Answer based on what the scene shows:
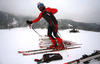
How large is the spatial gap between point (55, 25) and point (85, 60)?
1691mm

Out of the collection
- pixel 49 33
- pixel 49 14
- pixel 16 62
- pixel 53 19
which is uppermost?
pixel 49 14

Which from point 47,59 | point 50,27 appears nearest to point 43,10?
point 50,27

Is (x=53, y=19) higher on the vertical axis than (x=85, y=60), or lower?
higher

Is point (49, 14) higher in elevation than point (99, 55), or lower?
higher

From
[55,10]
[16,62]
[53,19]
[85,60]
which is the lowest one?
[16,62]

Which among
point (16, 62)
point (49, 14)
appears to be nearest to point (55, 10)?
point (49, 14)

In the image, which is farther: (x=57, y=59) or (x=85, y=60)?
(x=57, y=59)

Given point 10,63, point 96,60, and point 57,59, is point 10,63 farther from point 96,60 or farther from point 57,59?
point 96,60

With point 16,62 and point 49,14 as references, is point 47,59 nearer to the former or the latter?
point 16,62

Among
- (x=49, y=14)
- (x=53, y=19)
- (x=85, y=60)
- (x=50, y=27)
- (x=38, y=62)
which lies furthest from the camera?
(x=50, y=27)

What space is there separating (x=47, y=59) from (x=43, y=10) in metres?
2.02

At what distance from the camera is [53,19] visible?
2506mm

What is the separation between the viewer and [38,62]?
57.9 inches

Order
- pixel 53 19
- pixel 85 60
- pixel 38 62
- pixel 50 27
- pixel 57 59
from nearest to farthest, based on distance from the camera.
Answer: pixel 85 60
pixel 38 62
pixel 57 59
pixel 53 19
pixel 50 27
